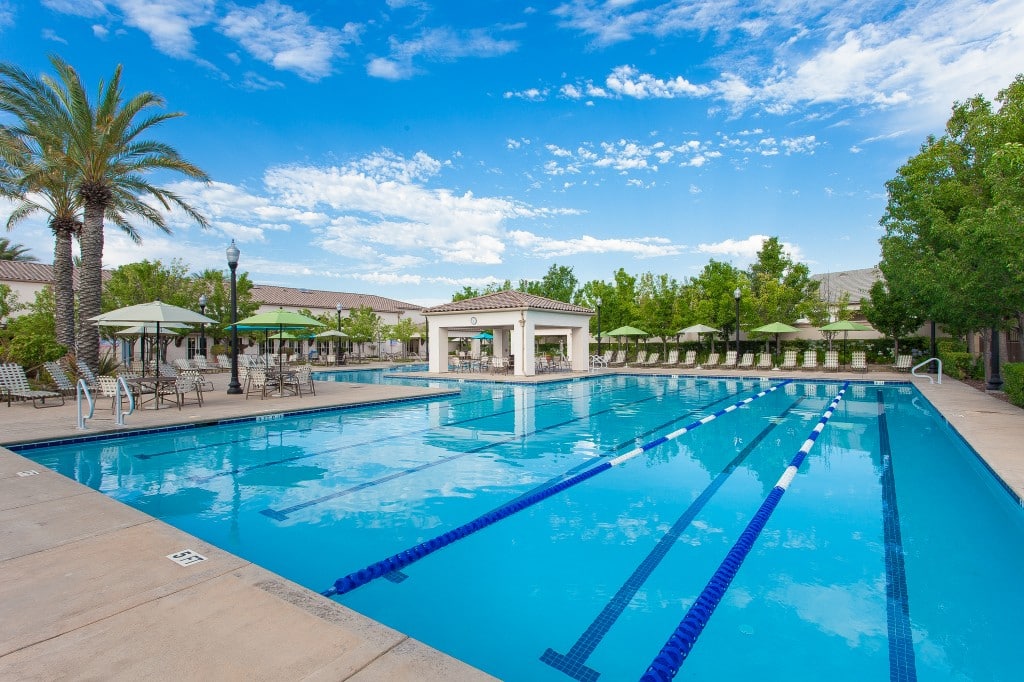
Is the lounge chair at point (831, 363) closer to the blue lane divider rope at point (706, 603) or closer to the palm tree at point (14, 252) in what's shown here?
the blue lane divider rope at point (706, 603)

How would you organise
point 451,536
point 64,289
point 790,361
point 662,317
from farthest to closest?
point 662,317 < point 790,361 < point 64,289 < point 451,536

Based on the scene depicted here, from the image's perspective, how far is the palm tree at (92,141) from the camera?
13.9 metres

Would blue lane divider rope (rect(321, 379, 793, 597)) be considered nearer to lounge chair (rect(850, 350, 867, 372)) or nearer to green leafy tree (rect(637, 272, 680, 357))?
lounge chair (rect(850, 350, 867, 372))

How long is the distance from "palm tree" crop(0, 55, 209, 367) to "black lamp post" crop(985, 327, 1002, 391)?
25.1 metres

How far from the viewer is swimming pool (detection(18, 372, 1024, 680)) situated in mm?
3293

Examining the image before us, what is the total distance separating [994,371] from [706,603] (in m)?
18.2

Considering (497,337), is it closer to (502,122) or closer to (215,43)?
(502,122)

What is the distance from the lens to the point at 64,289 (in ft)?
50.9

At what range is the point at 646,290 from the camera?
39469 mm

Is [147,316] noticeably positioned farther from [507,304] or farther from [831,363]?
[831,363]

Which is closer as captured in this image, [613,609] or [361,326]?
[613,609]

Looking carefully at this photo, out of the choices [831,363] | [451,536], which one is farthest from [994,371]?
[451,536]

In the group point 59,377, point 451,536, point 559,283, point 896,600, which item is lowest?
point 896,600

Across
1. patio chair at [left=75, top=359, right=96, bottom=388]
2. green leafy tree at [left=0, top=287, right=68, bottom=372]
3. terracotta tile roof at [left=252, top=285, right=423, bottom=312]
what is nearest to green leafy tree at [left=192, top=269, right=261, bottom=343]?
terracotta tile roof at [left=252, top=285, right=423, bottom=312]
